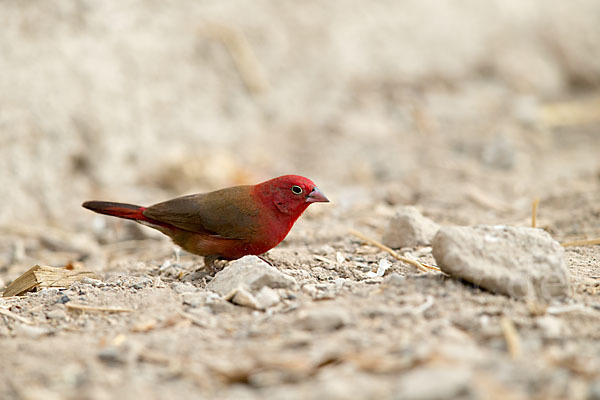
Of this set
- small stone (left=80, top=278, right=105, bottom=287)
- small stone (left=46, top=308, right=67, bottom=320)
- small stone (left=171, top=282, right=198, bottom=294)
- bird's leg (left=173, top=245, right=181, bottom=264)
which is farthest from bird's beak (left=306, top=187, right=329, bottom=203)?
small stone (left=46, top=308, right=67, bottom=320)

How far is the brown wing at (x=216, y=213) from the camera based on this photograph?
13.0 feet

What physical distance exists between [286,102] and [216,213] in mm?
5061

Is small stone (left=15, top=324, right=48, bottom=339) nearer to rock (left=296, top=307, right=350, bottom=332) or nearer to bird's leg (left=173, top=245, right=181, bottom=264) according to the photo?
rock (left=296, top=307, right=350, bottom=332)

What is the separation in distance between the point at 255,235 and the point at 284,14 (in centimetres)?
588

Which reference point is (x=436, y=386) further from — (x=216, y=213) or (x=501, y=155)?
(x=501, y=155)

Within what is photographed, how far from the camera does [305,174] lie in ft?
24.8

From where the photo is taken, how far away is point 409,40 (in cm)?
1032

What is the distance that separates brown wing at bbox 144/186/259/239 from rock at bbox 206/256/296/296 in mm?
548

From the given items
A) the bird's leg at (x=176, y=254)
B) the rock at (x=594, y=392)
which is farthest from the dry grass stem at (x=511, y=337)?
the bird's leg at (x=176, y=254)

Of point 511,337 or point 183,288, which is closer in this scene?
point 511,337

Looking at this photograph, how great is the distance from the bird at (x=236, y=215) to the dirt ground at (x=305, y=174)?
A: 0.71 ft

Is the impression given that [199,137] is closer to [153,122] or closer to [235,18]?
[153,122]

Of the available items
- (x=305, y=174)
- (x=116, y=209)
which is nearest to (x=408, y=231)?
(x=116, y=209)

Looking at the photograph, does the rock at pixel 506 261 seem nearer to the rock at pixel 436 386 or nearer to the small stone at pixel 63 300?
the rock at pixel 436 386
